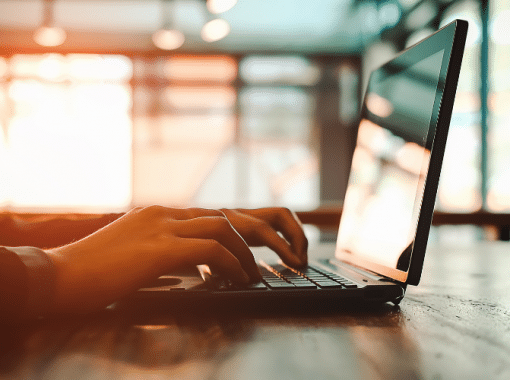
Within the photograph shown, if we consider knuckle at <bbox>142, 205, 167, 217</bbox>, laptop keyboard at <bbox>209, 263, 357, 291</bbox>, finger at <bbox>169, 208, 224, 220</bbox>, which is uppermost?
knuckle at <bbox>142, 205, 167, 217</bbox>

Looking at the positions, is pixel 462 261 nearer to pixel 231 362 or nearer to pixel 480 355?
Result: pixel 480 355

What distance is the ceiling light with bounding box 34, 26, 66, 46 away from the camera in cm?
507

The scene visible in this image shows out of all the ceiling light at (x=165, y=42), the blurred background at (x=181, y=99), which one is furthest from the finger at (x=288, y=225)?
the ceiling light at (x=165, y=42)

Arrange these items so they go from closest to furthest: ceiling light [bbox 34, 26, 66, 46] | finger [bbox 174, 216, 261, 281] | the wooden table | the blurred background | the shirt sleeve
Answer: the wooden table, the shirt sleeve, finger [bbox 174, 216, 261, 281], ceiling light [bbox 34, 26, 66, 46], the blurred background

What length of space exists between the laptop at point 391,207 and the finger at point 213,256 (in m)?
0.02

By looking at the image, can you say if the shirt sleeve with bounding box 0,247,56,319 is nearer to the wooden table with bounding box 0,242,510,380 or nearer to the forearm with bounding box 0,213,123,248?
the wooden table with bounding box 0,242,510,380

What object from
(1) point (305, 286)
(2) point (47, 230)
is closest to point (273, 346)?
(1) point (305, 286)

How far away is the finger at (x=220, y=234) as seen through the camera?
48 centimetres

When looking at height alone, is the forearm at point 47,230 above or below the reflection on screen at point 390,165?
below

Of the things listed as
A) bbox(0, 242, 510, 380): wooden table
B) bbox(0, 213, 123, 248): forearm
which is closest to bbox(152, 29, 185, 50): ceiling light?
bbox(0, 213, 123, 248): forearm

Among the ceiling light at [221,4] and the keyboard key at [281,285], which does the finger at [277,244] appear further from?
the ceiling light at [221,4]

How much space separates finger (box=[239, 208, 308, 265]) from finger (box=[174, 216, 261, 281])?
0.65ft

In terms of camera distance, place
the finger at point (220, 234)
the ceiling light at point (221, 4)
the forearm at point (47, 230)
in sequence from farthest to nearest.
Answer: the ceiling light at point (221, 4)
the forearm at point (47, 230)
the finger at point (220, 234)

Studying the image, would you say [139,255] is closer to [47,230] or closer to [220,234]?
[220,234]
